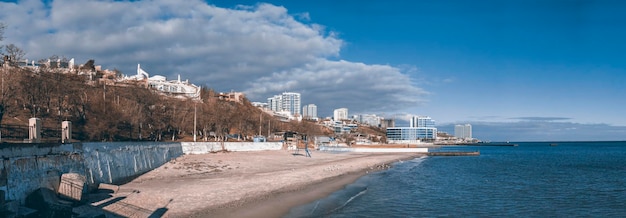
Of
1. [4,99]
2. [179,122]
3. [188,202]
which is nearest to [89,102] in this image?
[179,122]

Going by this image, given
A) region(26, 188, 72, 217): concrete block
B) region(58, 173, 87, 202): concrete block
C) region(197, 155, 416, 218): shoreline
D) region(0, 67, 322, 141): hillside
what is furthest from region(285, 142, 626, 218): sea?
region(0, 67, 322, 141): hillside

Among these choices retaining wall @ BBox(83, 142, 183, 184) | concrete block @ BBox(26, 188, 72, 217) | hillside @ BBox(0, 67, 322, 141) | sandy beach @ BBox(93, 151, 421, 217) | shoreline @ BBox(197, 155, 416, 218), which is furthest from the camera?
hillside @ BBox(0, 67, 322, 141)

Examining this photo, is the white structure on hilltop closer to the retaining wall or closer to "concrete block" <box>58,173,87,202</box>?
the retaining wall

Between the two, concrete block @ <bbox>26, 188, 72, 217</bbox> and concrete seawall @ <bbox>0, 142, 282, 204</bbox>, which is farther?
concrete seawall @ <bbox>0, 142, 282, 204</bbox>

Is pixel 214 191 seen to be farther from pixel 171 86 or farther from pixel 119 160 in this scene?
pixel 171 86

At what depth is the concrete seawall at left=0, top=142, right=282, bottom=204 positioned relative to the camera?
1554cm

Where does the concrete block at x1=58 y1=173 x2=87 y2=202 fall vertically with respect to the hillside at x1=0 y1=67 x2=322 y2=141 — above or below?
below

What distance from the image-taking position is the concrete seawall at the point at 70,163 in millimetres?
15536

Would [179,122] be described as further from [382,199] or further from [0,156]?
[0,156]

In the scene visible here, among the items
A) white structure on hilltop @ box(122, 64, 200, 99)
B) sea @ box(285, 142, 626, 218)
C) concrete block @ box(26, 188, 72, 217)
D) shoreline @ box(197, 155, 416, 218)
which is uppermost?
white structure on hilltop @ box(122, 64, 200, 99)

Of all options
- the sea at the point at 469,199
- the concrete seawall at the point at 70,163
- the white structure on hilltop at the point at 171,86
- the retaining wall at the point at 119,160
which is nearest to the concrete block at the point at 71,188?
the concrete seawall at the point at 70,163

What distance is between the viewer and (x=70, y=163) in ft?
66.2

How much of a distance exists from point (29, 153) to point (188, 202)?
6.92m

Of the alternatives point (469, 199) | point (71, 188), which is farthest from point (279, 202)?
point (469, 199)
